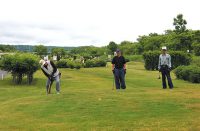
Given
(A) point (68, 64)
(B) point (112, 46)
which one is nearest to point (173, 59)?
(A) point (68, 64)

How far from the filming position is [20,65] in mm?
31141

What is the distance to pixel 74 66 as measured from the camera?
47.2m

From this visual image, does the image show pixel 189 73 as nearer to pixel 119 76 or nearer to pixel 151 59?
pixel 119 76

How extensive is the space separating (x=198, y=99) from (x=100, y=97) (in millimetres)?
3414

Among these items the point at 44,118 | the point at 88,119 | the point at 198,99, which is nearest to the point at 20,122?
the point at 44,118

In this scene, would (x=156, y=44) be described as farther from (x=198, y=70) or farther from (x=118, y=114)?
(x=118, y=114)

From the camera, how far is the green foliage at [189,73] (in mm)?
30130

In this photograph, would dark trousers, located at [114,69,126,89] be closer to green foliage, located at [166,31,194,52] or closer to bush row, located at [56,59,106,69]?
bush row, located at [56,59,106,69]

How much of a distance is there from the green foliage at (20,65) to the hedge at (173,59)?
56.6 feet

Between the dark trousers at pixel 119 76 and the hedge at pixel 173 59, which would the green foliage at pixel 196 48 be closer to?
the hedge at pixel 173 59

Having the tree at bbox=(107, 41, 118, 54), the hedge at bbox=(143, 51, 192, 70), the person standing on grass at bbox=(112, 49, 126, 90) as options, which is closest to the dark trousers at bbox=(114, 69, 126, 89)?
the person standing on grass at bbox=(112, 49, 126, 90)

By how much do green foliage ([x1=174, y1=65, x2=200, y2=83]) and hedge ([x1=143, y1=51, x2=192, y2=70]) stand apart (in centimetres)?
1126

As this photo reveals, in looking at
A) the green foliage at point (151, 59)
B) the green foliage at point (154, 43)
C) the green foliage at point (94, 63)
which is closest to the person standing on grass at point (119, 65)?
the green foliage at point (151, 59)

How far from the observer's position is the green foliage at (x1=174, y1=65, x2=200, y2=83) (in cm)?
3013
